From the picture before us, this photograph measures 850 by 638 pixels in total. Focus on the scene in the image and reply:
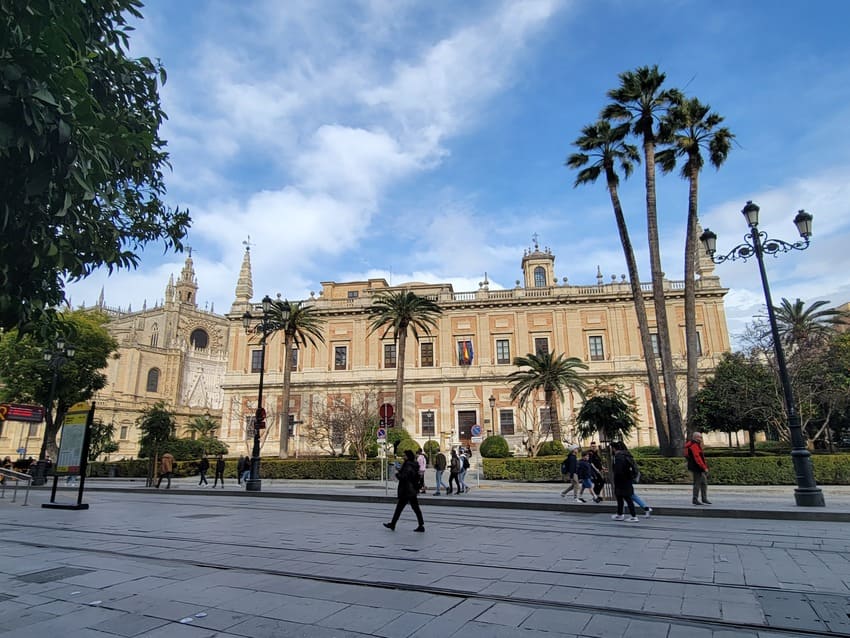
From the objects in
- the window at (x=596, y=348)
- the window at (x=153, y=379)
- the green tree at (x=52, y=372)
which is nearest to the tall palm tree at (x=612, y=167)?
the window at (x=596, y=348)

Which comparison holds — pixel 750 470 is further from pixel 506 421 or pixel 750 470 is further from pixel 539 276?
pixel 539 276

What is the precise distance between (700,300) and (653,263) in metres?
24.4

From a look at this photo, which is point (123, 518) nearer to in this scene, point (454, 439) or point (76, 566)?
point (76, 566)

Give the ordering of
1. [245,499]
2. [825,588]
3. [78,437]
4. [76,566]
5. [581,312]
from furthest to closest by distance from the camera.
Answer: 1. [581,312]
2. [245,499]
3. [78,437]
4. [76,566]
5. [825,588]

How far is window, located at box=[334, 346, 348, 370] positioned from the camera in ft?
153

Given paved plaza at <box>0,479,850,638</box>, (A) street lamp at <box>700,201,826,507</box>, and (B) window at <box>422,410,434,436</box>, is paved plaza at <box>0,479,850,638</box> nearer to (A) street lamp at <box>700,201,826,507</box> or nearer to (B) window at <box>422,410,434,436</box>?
(A) street lamp at <box>700,201,826,507</box>

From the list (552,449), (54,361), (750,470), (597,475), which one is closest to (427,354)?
(552,449)

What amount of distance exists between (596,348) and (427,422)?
15106 millimetres

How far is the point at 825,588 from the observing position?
493cm

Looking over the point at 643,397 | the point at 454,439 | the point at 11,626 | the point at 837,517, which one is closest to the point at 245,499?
the point at 11,626

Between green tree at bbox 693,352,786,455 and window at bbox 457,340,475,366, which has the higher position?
window at bbox 457,340,475,366

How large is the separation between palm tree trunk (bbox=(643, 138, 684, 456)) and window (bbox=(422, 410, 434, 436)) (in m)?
24.1

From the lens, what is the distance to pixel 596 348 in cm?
4381

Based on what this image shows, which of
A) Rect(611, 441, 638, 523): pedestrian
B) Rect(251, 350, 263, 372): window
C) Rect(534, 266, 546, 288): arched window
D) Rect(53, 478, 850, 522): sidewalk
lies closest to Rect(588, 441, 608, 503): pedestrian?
Rect(53, 478, 850, 522): sidewalk
